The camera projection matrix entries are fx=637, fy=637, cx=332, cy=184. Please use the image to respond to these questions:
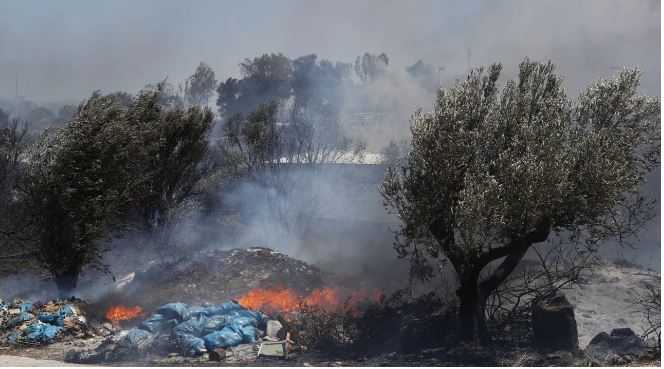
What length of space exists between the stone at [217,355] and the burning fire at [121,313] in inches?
211

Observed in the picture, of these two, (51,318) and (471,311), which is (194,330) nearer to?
(51,318)

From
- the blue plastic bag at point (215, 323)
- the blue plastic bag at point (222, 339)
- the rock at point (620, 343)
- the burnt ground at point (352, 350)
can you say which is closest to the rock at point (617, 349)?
the rock at point (620, 343)

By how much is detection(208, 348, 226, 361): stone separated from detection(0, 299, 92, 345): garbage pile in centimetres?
435

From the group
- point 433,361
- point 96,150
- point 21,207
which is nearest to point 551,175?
point 433,361

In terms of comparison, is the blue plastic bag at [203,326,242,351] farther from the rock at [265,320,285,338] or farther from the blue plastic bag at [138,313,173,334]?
the blue plastic bag at [138,313,173,334]

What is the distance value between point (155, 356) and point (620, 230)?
11326mm

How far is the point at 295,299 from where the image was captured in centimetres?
2022

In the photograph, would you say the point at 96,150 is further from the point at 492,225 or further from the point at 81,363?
the point at 492,225

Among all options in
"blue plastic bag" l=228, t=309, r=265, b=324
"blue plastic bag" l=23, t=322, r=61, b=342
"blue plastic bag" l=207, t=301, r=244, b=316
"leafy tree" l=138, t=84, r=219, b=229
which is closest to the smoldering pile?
"leafy tree" l=138, t=84, r=219, b=229

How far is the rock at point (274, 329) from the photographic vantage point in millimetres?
16125

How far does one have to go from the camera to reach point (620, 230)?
1487 cm

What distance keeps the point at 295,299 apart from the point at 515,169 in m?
9.14

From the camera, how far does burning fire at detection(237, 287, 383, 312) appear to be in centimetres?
1902

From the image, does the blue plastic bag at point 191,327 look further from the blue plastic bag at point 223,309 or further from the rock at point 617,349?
the rock at point 617,349
